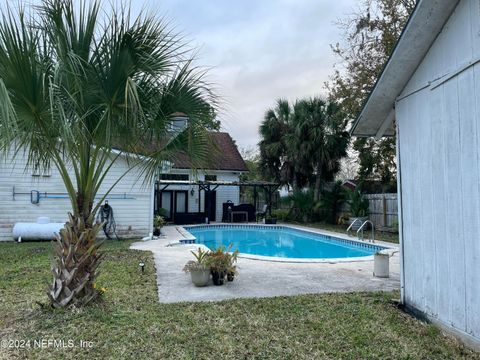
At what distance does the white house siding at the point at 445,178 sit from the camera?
11.6 feet

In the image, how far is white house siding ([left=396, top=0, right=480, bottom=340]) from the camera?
3.54 meters

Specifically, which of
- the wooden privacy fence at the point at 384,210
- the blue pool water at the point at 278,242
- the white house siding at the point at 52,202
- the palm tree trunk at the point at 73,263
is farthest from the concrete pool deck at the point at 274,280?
the wooden privacy fence at the point at 384,210

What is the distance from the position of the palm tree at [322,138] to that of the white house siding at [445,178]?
14.7 metres

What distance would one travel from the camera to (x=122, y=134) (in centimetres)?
452

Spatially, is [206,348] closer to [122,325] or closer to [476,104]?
[122,325]

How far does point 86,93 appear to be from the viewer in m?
4.17

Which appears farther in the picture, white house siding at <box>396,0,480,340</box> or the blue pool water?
the blue pool water

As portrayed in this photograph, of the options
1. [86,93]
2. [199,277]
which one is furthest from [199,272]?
[86,93]

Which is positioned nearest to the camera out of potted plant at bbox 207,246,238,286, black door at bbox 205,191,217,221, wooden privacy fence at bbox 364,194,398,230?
potted plant at bbox 207,246,238,286

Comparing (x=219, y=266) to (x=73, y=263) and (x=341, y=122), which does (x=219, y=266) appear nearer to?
(x=73, y=263)

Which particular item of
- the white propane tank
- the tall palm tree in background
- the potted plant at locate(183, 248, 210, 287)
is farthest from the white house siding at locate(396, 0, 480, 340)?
the tall palm tree in background

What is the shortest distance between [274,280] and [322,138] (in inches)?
557

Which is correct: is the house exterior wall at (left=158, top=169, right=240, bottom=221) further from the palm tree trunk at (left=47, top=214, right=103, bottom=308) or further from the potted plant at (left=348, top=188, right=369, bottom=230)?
the palm tree trunk at (left=47, top=214, right=103, bottom=308)

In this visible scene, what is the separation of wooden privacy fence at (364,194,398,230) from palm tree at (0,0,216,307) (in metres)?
13.1
